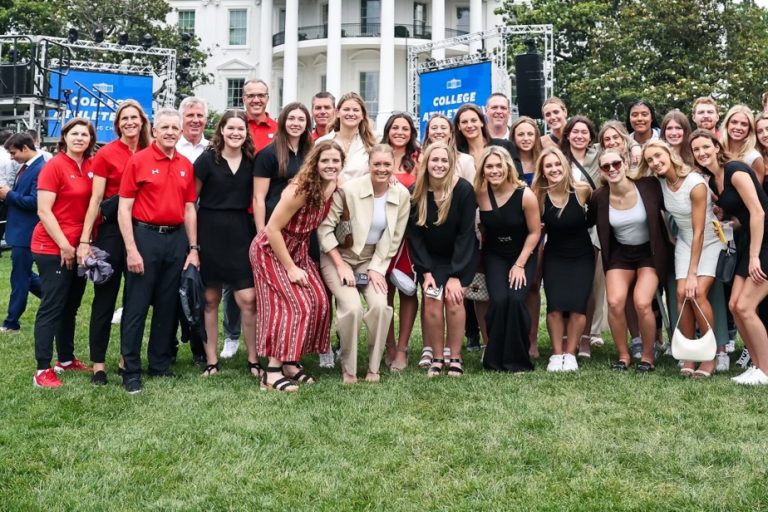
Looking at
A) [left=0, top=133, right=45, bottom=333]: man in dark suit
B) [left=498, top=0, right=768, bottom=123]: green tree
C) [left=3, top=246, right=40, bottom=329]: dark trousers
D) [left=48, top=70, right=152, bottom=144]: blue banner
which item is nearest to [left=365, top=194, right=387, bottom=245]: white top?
[left=0, top=133, right=45, bottom=333]: man in dark suit

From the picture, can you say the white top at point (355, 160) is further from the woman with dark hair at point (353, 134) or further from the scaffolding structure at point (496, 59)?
the scaffolding structure at point (496, 59)

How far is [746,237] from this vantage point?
6055 mm

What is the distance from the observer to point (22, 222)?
8.19 m

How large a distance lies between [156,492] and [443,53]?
38529 mm

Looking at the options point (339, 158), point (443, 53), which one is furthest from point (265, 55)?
point (339, 158)

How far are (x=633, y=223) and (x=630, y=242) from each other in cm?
17

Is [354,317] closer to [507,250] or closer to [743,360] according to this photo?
[507,250]

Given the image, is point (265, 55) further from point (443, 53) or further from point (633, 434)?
point (633, 434)

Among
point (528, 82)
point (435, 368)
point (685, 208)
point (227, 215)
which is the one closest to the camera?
point (685, 208)

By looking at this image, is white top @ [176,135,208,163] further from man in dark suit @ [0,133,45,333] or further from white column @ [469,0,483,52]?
white column @ [469,0,483,52]

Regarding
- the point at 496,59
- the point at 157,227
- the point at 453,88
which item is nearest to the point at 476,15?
the point at 496,59

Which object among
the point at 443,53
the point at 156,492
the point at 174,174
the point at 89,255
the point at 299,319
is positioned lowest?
the point at 156,492

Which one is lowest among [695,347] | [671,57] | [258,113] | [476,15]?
[695,347]

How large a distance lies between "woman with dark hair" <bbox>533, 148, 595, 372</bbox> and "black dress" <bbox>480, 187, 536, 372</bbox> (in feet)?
0.77
